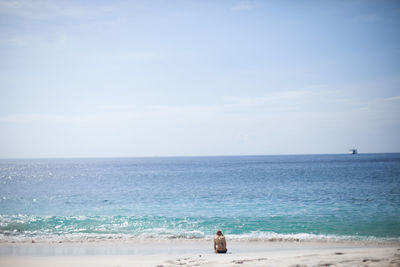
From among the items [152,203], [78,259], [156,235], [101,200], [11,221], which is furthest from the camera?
[101,200]

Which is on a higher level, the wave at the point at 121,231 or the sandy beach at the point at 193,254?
the sandy beach at the point at 193,254

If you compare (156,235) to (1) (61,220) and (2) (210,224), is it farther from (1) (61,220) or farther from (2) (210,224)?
(1) (61,220)

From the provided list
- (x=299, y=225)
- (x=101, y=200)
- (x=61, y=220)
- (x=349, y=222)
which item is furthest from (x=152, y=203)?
(x=349, y=222)

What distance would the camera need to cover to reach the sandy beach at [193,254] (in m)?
9.32

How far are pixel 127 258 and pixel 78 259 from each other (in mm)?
2050

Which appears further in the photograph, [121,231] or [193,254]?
[121,231]

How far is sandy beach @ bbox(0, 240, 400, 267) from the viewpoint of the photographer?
9.32 metres

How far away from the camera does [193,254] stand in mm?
11648

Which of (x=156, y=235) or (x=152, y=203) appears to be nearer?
(x=156, y=235)

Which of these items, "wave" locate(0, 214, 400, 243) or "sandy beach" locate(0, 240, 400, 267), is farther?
"wave" locate(0, 214, 400, 243)

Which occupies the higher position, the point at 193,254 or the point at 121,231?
the point at 193,254

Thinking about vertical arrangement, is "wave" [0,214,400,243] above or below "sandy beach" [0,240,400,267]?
below

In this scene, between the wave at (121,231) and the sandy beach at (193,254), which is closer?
the sandy beach at (193,254)

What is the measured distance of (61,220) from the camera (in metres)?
20.2
